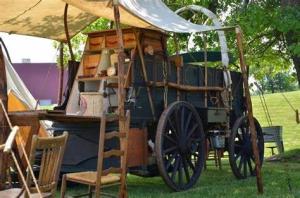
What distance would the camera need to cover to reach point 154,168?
26.1 ft

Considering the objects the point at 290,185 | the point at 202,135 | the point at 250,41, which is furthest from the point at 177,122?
the point at 250,41

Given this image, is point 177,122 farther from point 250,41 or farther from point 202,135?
point 250,41

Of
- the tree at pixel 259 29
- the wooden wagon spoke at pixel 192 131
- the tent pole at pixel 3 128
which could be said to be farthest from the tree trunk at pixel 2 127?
the tree at pixel 259 29

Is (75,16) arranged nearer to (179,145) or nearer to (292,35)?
(179,145)

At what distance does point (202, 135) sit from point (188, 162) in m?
0.49

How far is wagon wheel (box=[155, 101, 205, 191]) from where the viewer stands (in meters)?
7.48

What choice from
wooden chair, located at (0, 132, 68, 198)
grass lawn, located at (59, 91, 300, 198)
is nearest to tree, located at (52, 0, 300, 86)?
grass lawn, located at (59, 91, 300, 198)

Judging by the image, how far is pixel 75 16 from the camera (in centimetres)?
921

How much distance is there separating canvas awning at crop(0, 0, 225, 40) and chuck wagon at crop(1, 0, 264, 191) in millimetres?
23

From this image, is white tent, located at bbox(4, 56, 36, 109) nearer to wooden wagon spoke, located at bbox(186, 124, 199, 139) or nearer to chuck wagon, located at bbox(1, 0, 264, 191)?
chuck wagon, located at bbox(1, 0, 264, 191)

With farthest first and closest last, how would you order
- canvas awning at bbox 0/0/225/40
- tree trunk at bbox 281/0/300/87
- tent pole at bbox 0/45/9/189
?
tree trunk at bbox 281/0/300/87
canvas awning at bbox 0/0/225/40
tent pole at bbox 0/45/9/189

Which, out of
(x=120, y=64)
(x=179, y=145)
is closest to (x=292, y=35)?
(x=179, y=145)

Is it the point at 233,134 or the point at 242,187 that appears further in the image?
the point at 233,134

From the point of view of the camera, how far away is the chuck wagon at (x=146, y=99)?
732 cm
